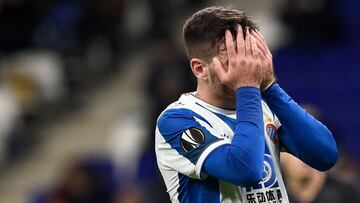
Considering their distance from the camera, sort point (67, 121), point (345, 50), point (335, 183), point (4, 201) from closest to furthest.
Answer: point (335, 183) < point (345, 50) < point (4, 201) < point (67, 121)

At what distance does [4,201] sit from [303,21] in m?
3.81

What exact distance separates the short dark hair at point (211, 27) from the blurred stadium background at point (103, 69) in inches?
238

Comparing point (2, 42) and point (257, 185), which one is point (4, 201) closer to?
point (2, 42)

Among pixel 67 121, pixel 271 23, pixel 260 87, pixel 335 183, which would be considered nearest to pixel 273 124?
pixel 260 87

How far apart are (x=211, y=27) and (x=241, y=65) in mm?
199

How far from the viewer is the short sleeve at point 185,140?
3850 mm

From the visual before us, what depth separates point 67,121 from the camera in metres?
12.8

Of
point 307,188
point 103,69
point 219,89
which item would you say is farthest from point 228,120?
point 103,69

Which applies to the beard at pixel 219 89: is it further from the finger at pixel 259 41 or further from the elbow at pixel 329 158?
the elbow at pixel 329 158

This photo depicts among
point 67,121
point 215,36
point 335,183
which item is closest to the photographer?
point 215,36

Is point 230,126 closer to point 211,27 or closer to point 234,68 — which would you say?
point 234,68

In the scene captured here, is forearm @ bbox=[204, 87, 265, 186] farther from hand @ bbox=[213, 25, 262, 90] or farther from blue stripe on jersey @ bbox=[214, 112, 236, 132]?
blue stripe on jersey @ bbox=[214, 112, 236, 132]

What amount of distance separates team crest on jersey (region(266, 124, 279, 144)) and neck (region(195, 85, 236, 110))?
0.16 metres

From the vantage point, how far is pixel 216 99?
157 inches
